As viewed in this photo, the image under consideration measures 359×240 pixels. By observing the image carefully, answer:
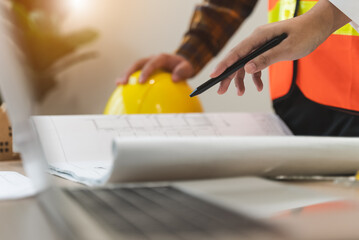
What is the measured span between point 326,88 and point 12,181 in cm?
39

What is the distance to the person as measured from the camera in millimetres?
377

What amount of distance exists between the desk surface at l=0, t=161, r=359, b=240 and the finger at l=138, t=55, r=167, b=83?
41 centimetres

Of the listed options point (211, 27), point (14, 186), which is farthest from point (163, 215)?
point (211, 27)

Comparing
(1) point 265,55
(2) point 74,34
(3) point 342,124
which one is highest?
(2) point 74,34

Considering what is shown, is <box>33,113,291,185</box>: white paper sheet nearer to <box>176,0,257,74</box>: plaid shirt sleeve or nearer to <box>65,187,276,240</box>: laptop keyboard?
<box>65,187,276,240</box>: laptop keyboard

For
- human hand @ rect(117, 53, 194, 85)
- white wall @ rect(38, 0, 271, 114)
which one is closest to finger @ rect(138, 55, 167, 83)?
human hand @ rect(117, 53, 194, 85)

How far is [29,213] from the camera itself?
0.22 m

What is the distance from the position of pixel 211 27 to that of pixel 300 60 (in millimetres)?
293

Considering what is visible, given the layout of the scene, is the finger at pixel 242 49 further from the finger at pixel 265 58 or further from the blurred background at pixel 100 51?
the blurred background at pixel 100 51

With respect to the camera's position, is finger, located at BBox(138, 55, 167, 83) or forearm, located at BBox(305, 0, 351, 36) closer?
forearm, located at BBox(305, 0, 351, 36)

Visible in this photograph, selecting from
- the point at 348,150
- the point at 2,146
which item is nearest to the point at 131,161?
the point at 348,150

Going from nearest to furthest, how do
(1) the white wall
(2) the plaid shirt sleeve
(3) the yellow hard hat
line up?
1. (3) the yellow hard hat
2. (2) the plaid shirt sleeve
3. (1) the white wall

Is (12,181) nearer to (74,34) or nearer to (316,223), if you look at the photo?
(316,223)

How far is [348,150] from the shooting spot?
30cm
